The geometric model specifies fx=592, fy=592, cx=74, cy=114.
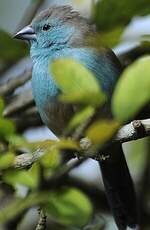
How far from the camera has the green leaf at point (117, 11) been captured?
216 cm

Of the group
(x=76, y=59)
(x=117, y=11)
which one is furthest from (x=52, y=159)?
(x=76, y=59)

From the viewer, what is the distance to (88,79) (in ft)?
3.70

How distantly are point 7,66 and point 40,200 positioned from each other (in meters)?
2.41

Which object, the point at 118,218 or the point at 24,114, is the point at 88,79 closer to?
the point at 118,218

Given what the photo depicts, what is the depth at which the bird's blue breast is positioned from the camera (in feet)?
9.39

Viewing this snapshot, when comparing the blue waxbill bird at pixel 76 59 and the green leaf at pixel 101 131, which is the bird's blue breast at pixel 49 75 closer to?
the blue waxbill bird at pixel 76 59

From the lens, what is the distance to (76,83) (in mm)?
1110

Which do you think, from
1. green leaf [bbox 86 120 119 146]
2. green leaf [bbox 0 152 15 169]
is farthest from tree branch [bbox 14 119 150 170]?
green leaf [bbox 86 120 119 146]

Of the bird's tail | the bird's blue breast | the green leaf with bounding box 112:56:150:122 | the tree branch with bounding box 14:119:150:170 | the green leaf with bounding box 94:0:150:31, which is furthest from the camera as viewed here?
the bird's tail

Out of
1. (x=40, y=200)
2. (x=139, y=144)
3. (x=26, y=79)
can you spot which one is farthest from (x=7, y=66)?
(x=40, y=200)

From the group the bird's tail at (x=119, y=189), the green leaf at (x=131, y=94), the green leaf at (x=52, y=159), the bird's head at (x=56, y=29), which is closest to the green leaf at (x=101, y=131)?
the green leaf at (x=131, y=94)

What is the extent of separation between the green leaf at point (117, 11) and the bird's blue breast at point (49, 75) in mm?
405

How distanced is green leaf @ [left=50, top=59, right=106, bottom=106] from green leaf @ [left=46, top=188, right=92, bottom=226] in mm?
187

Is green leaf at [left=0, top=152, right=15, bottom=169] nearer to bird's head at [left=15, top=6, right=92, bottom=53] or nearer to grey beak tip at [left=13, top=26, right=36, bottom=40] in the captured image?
bird's head at [left=15, top=6, right=92, bottom=53]
